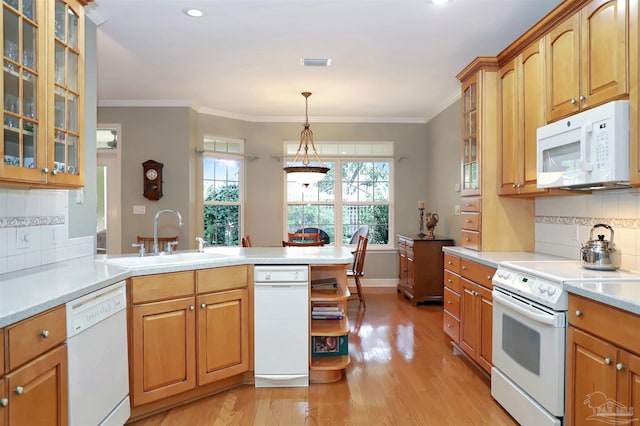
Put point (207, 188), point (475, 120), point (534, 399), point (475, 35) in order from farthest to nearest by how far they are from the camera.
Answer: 1. point (207, 188)
2. point (475, 120)
3. point (475, 35)
4. point (534, 399)

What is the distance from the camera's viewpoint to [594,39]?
7.41 feet

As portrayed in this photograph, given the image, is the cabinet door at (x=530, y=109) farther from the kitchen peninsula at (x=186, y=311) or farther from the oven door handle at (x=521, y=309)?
the kitchen peninsula at (x=186, y=311)

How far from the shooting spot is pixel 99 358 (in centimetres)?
194

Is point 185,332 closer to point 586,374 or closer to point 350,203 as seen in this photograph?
point 586,374

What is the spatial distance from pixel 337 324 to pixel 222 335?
832 millimetres

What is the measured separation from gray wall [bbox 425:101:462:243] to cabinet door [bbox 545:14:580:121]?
89.0 inches

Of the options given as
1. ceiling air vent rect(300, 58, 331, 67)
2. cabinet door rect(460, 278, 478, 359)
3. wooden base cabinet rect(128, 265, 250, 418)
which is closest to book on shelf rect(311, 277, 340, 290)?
wooden base cabinet rect(128, 265, 250, 418)

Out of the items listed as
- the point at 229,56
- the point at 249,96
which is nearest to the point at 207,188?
the point at 249,96

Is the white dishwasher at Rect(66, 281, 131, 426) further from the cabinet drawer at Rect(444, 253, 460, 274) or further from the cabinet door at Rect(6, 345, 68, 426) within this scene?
the cabinet drawer at Rect(444, 253, 460, 274)

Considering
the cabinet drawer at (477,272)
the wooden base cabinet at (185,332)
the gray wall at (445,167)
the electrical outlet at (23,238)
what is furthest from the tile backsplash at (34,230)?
the gray wall at (445,167)

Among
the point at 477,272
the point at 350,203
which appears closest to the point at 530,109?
the point at 477,272

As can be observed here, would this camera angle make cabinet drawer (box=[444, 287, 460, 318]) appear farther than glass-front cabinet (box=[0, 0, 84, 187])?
Yes

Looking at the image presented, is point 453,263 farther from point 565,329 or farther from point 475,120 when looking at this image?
point 565,329

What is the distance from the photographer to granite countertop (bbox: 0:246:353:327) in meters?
1.51
